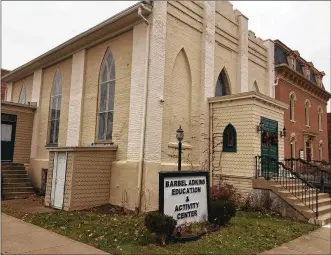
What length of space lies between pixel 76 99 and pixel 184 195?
9172 mm

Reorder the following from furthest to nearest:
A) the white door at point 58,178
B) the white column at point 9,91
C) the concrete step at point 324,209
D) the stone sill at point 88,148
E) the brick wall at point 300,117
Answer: the white column at point 9,91
the brick wall at point 300,117
the white door at point 58,178
the stone sill at point 88,148
the concrete step at point 324,209

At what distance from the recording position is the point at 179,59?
1291 cm

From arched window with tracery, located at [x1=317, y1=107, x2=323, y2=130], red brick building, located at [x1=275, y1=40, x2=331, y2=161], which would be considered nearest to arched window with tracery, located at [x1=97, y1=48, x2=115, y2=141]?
red brick building, located at [x1=275, y1=40, x2=331, y2=161]

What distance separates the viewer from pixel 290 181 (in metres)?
12.4

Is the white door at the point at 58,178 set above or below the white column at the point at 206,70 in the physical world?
below

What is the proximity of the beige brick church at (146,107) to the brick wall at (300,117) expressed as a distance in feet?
15.4

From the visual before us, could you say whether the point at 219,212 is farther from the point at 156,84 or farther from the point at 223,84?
the point at 223,84

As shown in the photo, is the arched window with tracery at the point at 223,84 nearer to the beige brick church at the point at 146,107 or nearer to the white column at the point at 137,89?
the beige brick church at the point at 146,107

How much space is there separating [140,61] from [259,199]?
6823mm

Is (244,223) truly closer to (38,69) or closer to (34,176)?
(34,176)

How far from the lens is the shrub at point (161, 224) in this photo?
21.4ft

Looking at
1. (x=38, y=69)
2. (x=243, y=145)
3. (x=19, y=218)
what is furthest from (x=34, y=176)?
(x=243, y=145)

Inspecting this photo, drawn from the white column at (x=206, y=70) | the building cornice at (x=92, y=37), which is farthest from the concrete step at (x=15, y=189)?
the white column at (x=206, y=70)

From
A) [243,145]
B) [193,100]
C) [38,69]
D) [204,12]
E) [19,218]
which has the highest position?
[204,12]
